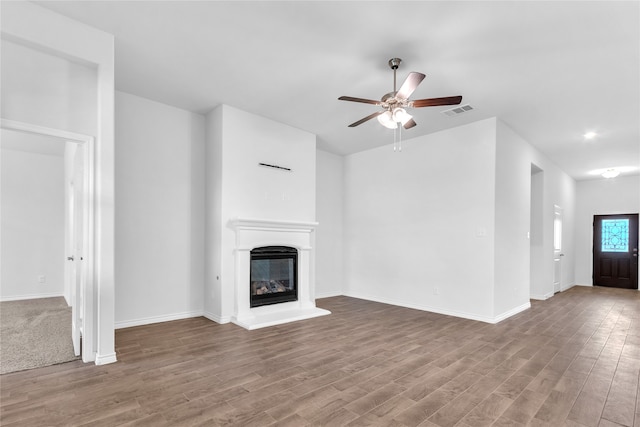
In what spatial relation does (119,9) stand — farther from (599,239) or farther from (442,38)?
(599,239)

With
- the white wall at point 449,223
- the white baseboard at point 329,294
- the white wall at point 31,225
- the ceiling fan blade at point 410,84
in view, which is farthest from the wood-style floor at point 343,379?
the white wall at point 31,225

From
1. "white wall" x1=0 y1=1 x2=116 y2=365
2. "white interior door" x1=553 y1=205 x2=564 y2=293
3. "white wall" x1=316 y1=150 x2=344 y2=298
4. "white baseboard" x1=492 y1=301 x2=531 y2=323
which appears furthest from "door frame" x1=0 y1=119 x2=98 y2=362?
"white interior door" x1=553 y1=205 x2=564 y2=293

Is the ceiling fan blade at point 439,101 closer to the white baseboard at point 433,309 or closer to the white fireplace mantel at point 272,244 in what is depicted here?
the white fireplace mantel at point 272,244

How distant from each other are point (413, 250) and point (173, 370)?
4.10 metres

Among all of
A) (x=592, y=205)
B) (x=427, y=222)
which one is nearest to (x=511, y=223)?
(x=427, y=222)

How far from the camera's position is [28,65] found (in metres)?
2.73

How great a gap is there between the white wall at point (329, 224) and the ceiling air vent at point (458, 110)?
2737 millimetres

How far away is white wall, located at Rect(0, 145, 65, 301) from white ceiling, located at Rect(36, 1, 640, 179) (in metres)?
3.78

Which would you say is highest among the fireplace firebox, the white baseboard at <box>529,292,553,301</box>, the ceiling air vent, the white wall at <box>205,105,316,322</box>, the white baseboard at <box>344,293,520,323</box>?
the ceiling air vent

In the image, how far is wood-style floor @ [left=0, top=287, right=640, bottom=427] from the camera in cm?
217

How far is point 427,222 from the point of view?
5.49 metres

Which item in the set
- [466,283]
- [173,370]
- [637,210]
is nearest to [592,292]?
[637,210]

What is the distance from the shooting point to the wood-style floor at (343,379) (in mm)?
2168

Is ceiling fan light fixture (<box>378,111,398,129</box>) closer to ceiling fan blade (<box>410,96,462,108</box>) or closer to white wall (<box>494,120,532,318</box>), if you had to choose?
ceiling fan blade (<box>410,96,462,108</box>)
